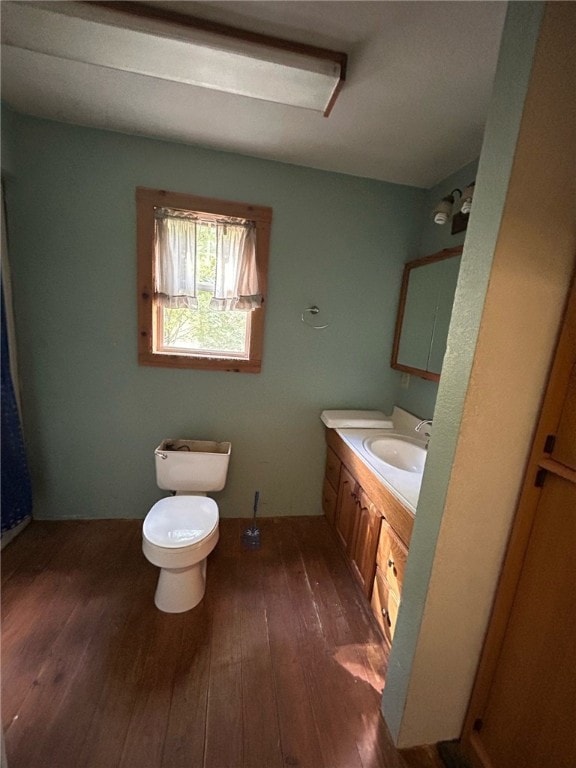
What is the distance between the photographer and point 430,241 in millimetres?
2014

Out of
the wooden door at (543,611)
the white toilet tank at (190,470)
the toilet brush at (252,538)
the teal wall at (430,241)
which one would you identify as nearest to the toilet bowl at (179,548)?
the white toilet tank at (190,470)

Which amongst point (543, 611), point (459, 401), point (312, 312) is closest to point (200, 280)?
point (312, 312)

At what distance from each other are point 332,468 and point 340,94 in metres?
2.12

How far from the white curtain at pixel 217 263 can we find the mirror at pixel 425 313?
1.06 m

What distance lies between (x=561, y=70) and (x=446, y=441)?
957 mm

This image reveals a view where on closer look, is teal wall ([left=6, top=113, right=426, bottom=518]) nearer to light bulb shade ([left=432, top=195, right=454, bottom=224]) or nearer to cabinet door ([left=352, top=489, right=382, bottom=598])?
light bulb shade ([left=432, top=195, right=454, bottom=224])

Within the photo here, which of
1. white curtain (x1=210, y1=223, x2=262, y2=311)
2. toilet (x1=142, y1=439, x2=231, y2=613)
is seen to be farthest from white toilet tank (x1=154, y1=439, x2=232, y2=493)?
white curtain (x1=210, y1=223, x2=262, y2=311)

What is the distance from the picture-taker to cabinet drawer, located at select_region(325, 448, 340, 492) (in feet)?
6.84

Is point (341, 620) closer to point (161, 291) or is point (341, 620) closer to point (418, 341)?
point (418, 341)

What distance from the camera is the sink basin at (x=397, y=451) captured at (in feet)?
5.89

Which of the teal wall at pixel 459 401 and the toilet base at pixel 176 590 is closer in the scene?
the teal wall at pixel 459 401

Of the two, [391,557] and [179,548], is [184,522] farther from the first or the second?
[391,557]

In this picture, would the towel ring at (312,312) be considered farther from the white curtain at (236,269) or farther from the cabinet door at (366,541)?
the cabinet door at (366,541)

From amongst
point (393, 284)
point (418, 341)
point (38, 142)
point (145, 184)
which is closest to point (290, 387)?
point (418, 341)
